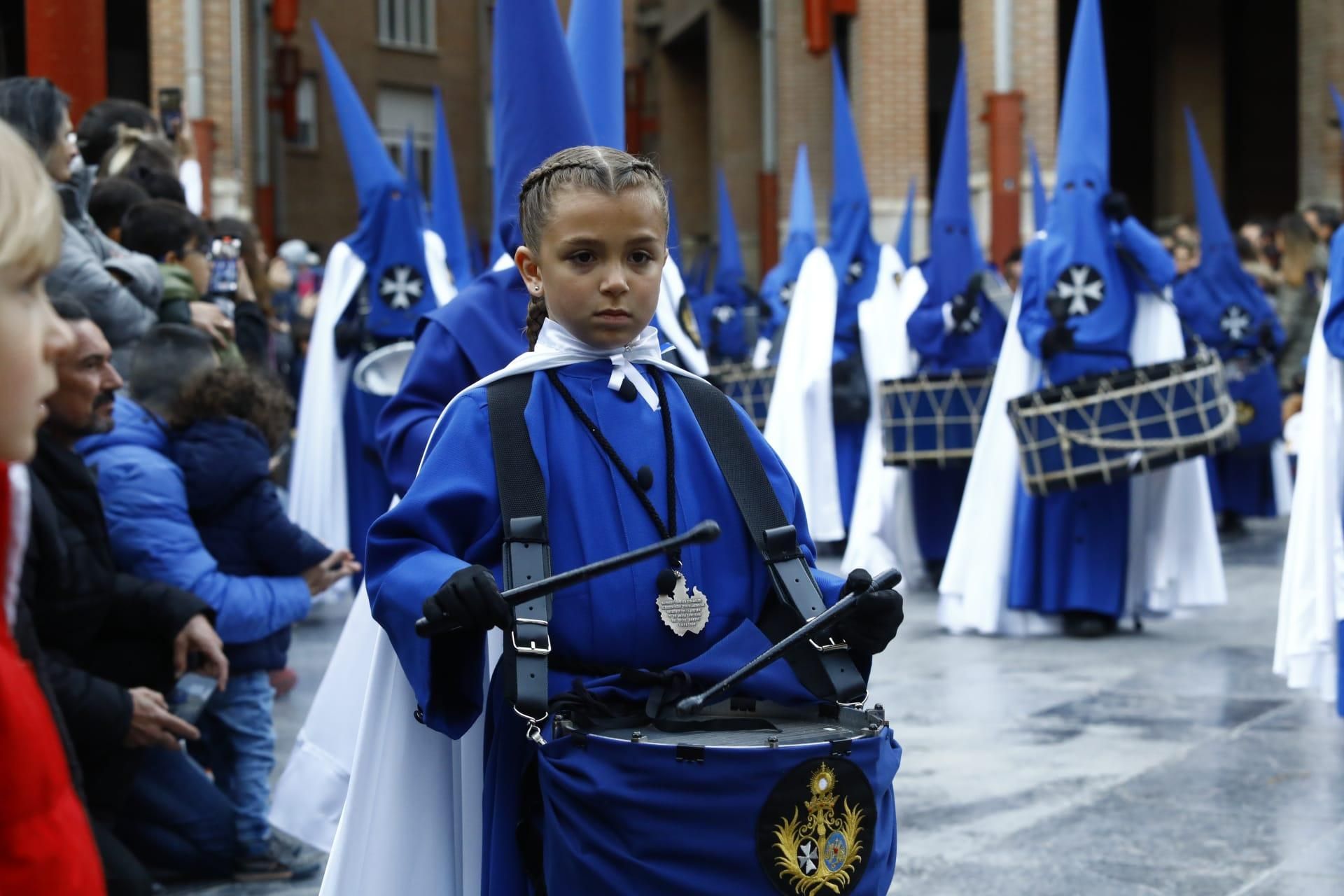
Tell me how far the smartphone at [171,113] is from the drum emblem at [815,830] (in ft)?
23.7

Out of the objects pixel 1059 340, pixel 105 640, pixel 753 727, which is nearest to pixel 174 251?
pixel 105 640

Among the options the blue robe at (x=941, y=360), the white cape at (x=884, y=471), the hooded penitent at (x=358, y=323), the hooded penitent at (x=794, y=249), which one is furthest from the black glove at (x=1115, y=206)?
the hooded penitent at (x=794, y=249)

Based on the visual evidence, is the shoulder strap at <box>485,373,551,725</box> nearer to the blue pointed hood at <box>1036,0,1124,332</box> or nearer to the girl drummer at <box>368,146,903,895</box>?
the girl drummer at <box>368,146,903,895</box>

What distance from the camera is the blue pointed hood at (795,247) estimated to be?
44.6ft

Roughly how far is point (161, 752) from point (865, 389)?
7.27 m

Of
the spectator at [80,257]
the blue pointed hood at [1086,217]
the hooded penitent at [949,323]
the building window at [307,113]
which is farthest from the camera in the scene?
the building window at [307,113]

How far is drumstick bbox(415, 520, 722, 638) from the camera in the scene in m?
2.33

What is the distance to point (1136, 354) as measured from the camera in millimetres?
8836

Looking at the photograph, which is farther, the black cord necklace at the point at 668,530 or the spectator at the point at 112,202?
the spectator at the point at 112,202

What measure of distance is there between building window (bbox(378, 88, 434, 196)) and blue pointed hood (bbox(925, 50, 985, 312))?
29.7m

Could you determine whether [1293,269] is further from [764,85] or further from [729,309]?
[764,85]

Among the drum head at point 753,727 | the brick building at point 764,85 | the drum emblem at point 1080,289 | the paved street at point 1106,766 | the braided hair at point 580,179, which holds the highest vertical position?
the brick building at point 764,85

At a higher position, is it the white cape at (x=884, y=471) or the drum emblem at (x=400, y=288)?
the drum emblem at (x=400, y=288)

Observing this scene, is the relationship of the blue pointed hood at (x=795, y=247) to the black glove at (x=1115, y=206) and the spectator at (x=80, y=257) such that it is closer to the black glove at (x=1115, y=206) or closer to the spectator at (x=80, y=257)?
the black glove at (x=1115, y=206)
